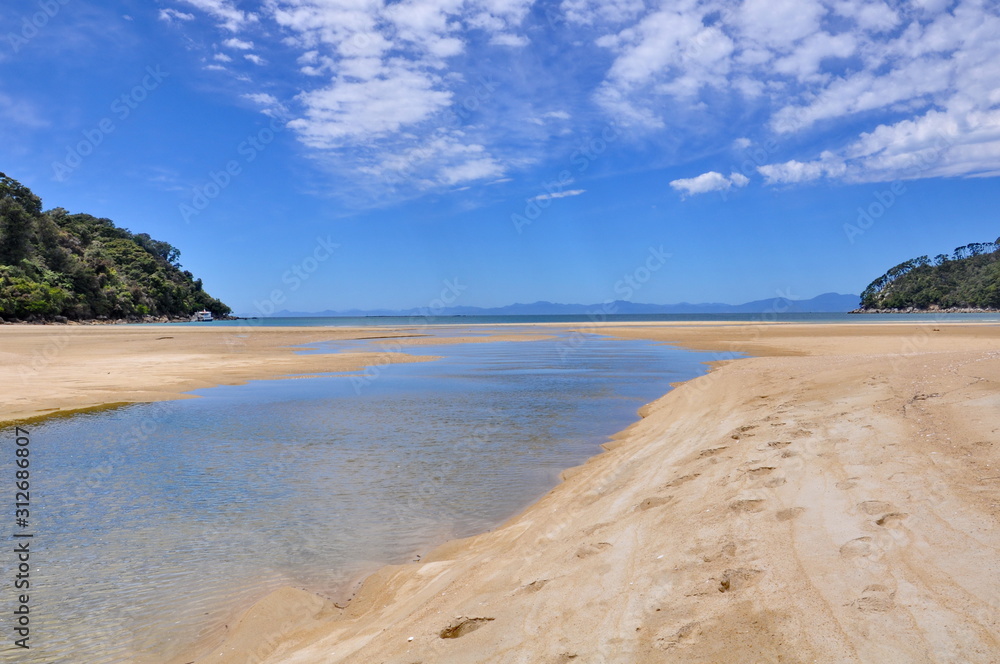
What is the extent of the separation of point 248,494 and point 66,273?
108 m

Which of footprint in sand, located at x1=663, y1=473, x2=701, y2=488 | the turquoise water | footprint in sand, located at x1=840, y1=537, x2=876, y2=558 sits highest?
footprint in sand, located at x1=840, y1=537, x2=876, y2=558

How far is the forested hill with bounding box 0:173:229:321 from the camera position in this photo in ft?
244

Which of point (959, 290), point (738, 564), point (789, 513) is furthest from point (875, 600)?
point (959, 290)

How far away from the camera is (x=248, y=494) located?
8.78m

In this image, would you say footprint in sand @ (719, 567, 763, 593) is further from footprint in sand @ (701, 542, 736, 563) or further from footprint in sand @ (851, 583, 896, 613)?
footprint in sand @ (851, 583, 896, 613)

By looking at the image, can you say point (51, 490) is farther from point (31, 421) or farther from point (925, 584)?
point (925, 584)

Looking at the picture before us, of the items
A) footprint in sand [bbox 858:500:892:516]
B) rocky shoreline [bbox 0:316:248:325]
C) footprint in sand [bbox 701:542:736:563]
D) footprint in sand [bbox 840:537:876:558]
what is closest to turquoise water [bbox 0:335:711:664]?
footprint in sand [bbox 701:542:736:563]

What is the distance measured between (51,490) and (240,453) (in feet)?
10.3

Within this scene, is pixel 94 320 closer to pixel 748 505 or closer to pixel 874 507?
pixel 748 505

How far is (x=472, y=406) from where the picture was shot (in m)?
16.6

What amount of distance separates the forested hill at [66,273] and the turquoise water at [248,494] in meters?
78.9

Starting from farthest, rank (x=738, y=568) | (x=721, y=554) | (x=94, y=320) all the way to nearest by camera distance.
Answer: (x=94, y=320) < (x=721, y=554) < (x=738, y=568)

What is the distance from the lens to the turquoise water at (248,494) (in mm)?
5621

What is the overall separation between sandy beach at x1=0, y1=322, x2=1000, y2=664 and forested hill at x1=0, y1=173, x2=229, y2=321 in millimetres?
88682
